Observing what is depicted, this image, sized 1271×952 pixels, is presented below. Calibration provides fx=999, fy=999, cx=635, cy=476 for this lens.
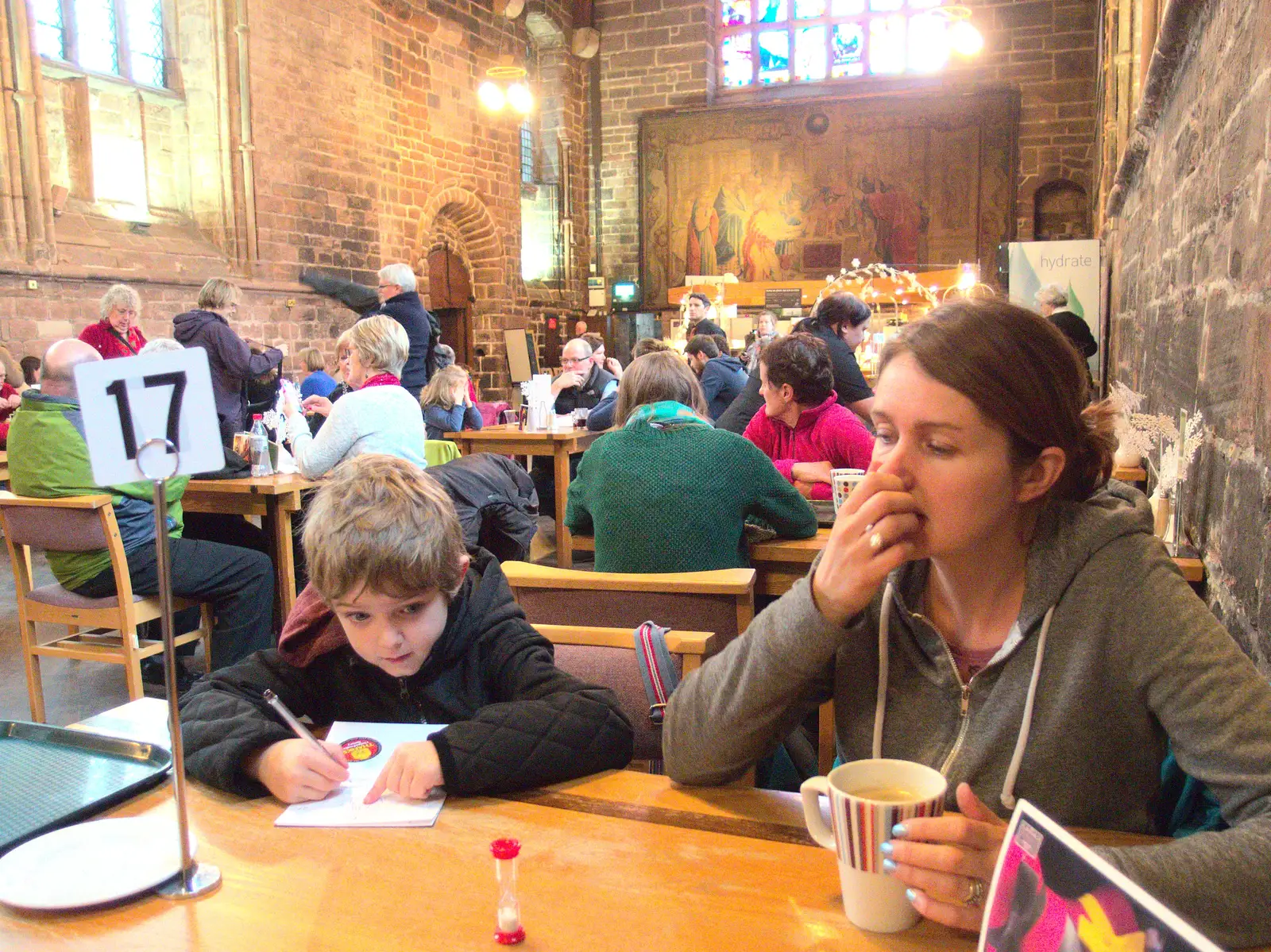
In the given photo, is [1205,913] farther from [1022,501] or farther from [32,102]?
[32,102]

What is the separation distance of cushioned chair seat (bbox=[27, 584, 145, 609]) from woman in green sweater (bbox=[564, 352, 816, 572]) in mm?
1849

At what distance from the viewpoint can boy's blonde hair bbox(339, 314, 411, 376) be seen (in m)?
4.23

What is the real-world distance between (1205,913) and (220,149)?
10056 millimetres

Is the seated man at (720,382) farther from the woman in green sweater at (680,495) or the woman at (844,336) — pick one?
the woman in green sweater at (680,495)

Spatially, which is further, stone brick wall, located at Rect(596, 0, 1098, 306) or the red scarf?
stone brick wall, located at Rect(596, 0, 1098, 306)

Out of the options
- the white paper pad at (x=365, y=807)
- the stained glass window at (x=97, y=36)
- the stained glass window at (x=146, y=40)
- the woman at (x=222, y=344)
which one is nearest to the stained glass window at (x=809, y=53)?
the stained glass window at (x=146, y=40)

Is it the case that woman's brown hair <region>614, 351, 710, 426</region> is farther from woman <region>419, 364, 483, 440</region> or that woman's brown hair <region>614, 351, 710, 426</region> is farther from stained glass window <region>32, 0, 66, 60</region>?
stained glass window <region>32, 0, 66, 60</region>

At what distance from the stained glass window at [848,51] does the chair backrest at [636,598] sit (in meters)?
14.0

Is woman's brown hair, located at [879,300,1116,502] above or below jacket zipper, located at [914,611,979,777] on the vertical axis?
above

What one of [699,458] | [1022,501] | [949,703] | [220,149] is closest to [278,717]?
[949,703]

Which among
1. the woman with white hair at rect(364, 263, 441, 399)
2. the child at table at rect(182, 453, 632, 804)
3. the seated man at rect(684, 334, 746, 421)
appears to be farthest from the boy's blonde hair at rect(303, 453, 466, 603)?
the woman with white hair at rect(364, 263, 441, 399)

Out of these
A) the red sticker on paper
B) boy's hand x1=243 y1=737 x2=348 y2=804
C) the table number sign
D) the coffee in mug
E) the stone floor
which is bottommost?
the stone floor

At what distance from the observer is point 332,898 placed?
3.04 ft

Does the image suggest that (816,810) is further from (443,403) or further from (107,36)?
(107,36)
